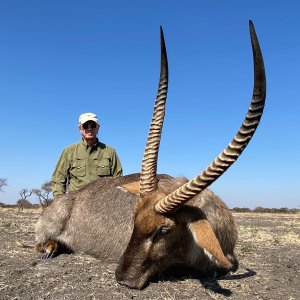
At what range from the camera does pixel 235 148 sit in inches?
157

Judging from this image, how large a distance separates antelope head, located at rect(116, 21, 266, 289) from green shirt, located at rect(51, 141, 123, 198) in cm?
383

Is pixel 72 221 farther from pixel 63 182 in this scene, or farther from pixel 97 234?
Answer: pixel 63 182

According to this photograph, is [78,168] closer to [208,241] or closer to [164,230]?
[164,230]

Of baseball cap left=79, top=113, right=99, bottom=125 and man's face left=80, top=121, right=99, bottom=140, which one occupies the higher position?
baseball cap left=79, top=113, right=99, bottom=125

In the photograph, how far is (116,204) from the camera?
690cm

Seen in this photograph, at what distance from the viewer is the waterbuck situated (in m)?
4.17

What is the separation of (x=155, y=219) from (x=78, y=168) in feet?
15.1

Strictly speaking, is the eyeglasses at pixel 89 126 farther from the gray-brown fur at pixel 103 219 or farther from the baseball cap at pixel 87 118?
the gray-brown fur at pixel 103 219

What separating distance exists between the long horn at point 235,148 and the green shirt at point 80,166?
4.55m

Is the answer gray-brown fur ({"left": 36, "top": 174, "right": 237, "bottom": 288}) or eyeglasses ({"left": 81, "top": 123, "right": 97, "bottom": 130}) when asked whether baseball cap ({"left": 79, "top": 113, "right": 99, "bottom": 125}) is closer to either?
eyeglasses ({"left": 81, "top": 123, "right": 97, "bottom": 130})

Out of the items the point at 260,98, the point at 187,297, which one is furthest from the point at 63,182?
the point at 260,98

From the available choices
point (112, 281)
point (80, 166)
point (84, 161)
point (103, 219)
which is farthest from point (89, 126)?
point (112, 281)

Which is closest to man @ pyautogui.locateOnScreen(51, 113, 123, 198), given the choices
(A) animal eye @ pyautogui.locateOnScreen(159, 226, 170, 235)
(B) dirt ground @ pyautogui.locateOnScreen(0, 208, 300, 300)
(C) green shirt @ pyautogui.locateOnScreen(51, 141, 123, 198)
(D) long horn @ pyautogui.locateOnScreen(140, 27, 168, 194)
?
(C) green shirt @ pyautogui.locateOnScreen(51, 141, 123, 198)

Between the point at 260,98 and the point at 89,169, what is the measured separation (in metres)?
5.71
